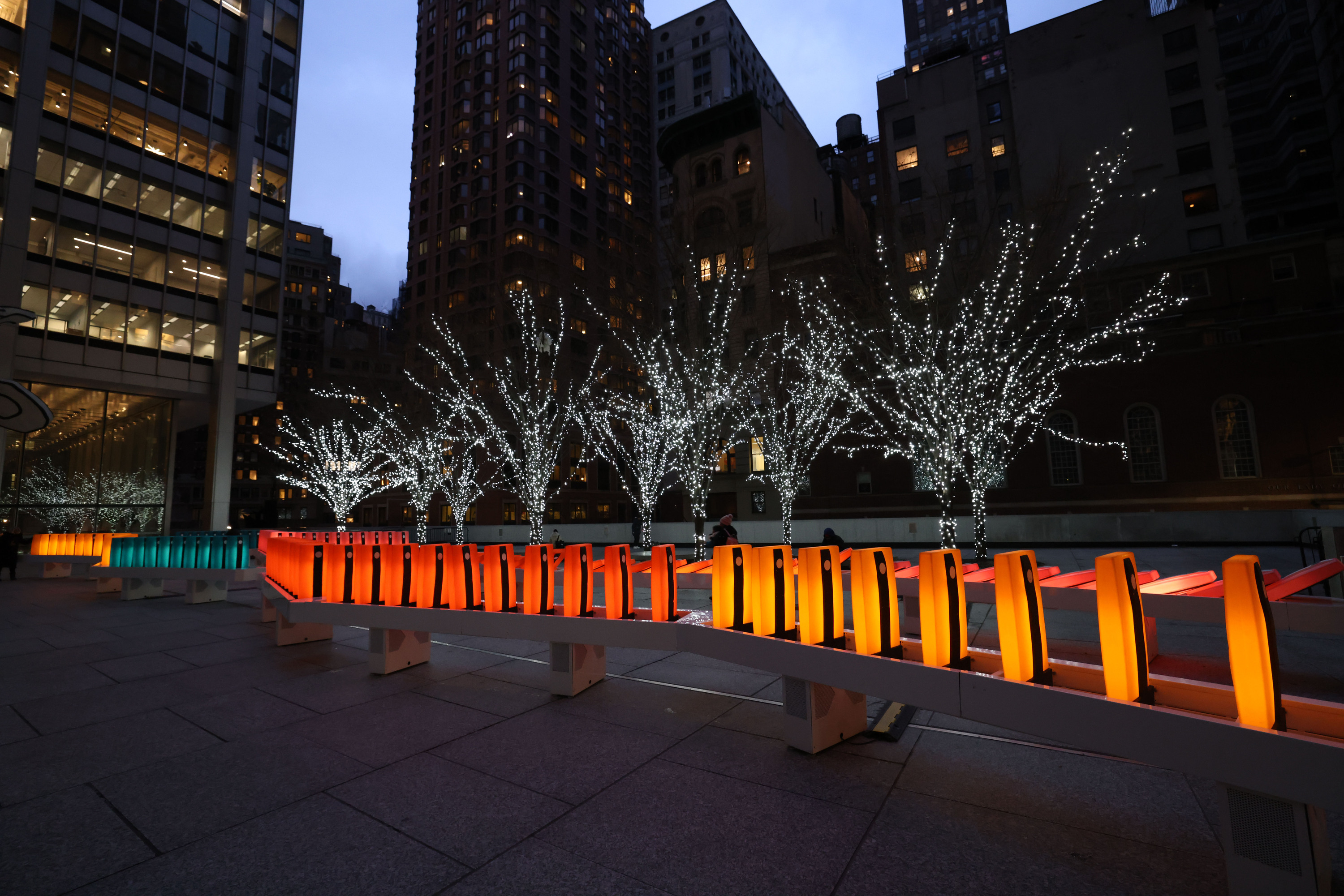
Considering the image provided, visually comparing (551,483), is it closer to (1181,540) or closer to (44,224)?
(44,224)

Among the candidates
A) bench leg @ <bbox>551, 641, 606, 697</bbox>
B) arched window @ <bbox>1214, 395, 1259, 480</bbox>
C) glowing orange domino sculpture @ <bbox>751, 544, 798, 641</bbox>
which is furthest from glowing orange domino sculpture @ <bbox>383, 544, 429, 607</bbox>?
arched window @ <bbox>1214, 395, 1259, 480</bbox>

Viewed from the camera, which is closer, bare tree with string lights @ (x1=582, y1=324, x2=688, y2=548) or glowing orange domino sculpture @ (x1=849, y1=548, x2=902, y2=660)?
glowing orange domino sculpture @ (x1=849, y1=548, x2=902, y2=660)

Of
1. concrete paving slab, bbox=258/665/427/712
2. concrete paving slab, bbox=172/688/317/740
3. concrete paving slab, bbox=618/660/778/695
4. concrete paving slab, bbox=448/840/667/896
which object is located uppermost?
concrete paving slab, bbox=448/840/667/896

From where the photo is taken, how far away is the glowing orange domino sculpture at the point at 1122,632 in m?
3.02

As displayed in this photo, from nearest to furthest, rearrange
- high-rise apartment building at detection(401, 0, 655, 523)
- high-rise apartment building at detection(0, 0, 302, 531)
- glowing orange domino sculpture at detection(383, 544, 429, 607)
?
glowing orange domino sculpture at detection(383, 544, 429, 607) < high-rise apartment building at detection(0, 0, 302, 531) < high-rise apartment building at detection(401, 0, 655, 523)

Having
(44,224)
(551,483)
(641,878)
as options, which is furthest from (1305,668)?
(551,483)

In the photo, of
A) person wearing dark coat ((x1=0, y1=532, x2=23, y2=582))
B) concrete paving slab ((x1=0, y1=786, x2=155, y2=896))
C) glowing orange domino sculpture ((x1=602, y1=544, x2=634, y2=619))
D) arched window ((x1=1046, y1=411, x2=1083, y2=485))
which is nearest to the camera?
concrete paving slab ((x1=0, y1=786, x2=155, y2=896))

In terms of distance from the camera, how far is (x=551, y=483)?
177 ft

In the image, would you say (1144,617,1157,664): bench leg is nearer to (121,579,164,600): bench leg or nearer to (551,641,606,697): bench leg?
(551,641,606,697): bench leg

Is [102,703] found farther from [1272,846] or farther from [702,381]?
[702,381]

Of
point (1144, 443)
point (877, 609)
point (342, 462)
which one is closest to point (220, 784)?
point (877, 609)

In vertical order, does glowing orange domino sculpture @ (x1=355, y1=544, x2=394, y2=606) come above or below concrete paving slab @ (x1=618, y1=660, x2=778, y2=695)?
above

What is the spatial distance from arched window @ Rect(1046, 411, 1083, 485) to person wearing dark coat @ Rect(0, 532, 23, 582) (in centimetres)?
4517

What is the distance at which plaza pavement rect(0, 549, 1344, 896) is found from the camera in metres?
2.96
